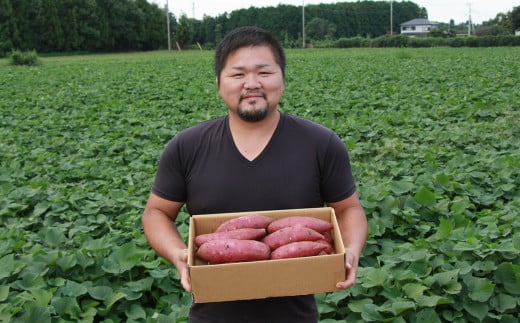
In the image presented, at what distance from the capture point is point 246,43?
1.86 m

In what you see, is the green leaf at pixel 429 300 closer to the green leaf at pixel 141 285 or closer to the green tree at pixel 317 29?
the green leaf at pixel 141 285

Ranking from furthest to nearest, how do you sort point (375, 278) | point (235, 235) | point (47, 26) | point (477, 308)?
1. point (47, 26)
2. point (375, 278)
3. point (477, 308)
4. point (235, 235)

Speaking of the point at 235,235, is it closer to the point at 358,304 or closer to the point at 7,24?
the point at 358,304

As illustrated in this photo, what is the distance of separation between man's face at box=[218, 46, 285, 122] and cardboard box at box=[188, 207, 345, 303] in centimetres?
51

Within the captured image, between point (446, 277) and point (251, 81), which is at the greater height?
point (251, 81)

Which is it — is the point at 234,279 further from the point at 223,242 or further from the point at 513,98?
the point at 513,98

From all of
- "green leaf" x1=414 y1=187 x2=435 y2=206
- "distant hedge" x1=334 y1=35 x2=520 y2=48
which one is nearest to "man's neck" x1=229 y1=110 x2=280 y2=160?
"green leaf" x1=414 y1=187 x2=435 y2=206

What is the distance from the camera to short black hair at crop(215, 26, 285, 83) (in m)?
1.87

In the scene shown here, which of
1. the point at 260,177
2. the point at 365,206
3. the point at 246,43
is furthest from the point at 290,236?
the point at 365,206

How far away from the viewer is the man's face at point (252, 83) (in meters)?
1.82

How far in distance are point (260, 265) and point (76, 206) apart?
3557 mm

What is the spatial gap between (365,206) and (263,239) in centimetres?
247

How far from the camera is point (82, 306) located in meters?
2.88

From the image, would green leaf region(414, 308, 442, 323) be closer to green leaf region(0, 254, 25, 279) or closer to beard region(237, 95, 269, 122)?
beard region(237, 95, 269, 122)
